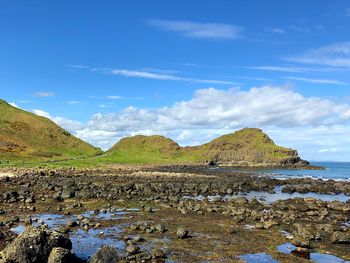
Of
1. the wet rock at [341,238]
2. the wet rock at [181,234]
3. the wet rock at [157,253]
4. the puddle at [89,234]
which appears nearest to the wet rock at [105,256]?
the puddle at [89,234]

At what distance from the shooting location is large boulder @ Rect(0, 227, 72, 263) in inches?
746

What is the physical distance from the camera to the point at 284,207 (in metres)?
44.9

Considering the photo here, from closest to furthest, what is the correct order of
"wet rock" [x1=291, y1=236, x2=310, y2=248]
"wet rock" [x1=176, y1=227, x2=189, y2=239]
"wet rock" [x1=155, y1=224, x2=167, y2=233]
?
"wet rock" [x1=291, y1=236, x2=310, y2=248] → "wet rock" [x1=176, y1=227, x2=189, y2=239] → "wet rock" [x1=155, y1=224, x2=167, y2=233]

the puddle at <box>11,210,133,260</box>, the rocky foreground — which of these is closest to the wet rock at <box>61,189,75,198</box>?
the rocky foreground

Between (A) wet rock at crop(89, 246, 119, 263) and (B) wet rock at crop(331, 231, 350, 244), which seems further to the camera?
(B) wet rock at crop(331, 231, 350, 244)

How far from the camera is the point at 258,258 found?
23391 millimetres

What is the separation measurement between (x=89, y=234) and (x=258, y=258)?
12.5 meters

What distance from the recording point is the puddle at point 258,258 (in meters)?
22.8

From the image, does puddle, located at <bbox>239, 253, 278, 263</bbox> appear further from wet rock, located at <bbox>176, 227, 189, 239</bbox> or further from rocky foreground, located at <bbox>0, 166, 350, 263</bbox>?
wet rock, located at <bbox>176, 227, 189, 239</bbox>

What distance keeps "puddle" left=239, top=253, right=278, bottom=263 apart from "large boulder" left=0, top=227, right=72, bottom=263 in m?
11.4

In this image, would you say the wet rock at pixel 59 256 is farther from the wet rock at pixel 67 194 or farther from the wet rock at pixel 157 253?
the wet rock at pixel 67 194

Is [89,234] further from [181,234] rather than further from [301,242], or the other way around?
[301,242]

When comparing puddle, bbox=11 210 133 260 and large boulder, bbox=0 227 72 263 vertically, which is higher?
large boulder, bbox=0 227 72 263

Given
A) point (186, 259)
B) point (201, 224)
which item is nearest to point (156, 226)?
point (201, 224)
